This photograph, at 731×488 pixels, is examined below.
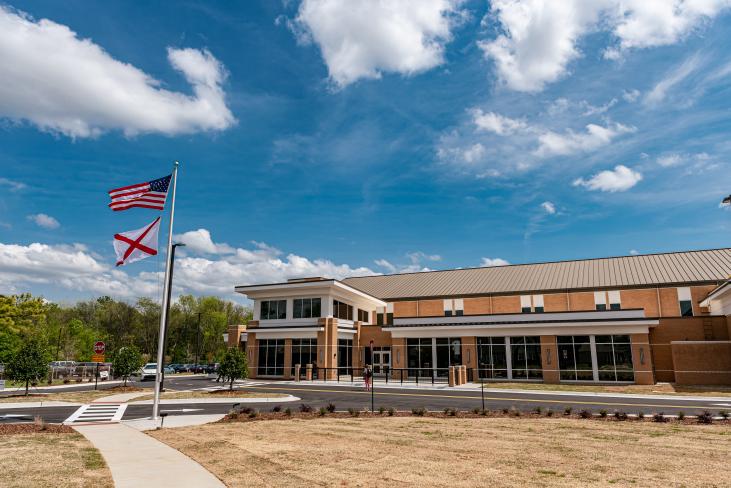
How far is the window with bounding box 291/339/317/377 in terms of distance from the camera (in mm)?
42375

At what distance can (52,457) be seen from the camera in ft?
36.1

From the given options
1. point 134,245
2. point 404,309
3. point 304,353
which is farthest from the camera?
point 404,309

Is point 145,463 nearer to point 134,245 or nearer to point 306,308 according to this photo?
point 134,245

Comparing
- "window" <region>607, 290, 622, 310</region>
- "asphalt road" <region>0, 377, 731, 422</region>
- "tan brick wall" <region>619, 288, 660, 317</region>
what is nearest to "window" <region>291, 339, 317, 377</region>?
"asphalt road" <region>0, 377, 731, 422</region>

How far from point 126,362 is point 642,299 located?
44.3 metres

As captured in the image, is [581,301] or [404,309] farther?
[404,309]

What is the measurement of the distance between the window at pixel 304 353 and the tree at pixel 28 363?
19.6m

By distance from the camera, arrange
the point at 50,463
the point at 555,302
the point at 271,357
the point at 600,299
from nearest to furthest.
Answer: the point at 50,463 → the point at 271,357 → the point at 600,299 → the point at 555,302

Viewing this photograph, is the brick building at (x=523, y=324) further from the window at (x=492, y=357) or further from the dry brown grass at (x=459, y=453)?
the dry brown grass at (x=459, y=453)

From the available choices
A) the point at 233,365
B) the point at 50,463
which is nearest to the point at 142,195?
the point at 50,463

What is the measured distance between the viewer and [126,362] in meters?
32.1

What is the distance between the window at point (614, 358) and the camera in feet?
114

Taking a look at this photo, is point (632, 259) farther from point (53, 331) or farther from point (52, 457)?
point (53, 331)

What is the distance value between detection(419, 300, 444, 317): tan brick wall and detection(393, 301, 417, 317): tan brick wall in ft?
2.74
